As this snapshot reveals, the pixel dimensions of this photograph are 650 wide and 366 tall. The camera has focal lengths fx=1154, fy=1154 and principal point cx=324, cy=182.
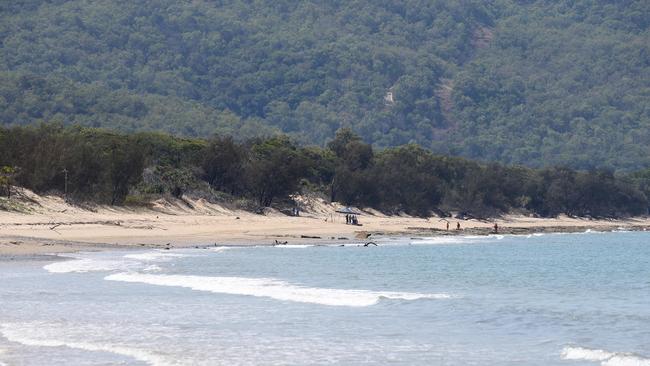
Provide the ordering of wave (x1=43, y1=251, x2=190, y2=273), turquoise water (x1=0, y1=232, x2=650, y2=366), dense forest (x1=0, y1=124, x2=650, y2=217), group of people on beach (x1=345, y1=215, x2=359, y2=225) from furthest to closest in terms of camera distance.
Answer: group of people on beach (x1=345, y1=215, x2=359, y2=225)
dense forest (x1=0, y1=124, x2=650, y2=217)
wave (x1=43, y1=251, x2=190, y2=273)
turquoise water (x1=0, y1=232, x2=650, y2=366)

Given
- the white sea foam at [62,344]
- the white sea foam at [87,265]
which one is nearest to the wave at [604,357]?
the white sea foam at [62,344]

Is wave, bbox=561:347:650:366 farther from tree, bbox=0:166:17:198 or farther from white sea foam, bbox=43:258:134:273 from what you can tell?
tree, bbox=0:166:17:198

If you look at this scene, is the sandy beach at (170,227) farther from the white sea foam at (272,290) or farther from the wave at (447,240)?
the white sea foam at (272,290)

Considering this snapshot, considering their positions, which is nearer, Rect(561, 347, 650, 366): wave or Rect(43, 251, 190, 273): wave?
Rect(561, 347, 650, 366): wave

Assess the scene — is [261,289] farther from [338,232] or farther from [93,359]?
[338,232]

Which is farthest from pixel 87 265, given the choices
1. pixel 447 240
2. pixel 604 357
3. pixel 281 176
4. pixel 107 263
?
pixel 281 176

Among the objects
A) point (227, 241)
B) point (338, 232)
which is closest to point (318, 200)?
point (338, 232)

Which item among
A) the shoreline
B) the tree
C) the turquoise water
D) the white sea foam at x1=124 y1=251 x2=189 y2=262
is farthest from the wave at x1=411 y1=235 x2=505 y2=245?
the tree

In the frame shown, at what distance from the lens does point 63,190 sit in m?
61.3

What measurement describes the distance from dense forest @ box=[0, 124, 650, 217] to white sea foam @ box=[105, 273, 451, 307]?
82.3 ft

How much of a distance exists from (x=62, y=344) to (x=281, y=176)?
60.1 meters

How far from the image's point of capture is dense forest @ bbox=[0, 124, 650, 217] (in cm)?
6400

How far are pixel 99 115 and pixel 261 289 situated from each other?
140202mm

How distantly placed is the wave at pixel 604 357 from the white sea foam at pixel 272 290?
7.99 meters
